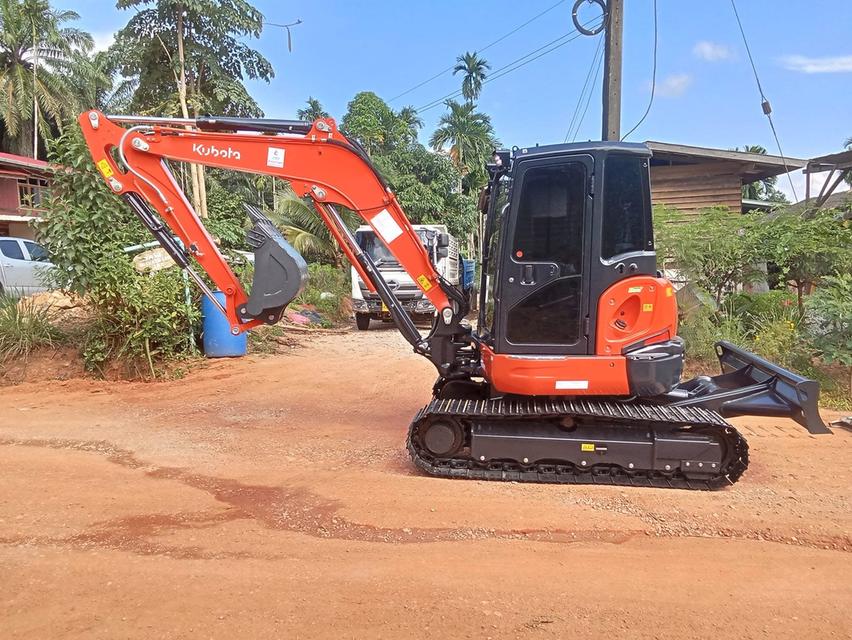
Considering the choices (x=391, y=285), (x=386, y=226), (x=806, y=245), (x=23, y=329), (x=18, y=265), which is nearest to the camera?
(x=386, y=226)

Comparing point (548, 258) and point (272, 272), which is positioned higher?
point (548, 258)

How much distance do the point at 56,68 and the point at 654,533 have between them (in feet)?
108

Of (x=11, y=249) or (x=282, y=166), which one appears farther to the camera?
(x=11, y=249)

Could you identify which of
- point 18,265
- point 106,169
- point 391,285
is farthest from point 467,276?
point 18,265

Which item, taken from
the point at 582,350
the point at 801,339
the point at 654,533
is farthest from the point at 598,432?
the point at 801,339

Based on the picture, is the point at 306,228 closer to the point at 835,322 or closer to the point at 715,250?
the point at 715,250

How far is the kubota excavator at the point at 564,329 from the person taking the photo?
4.27 meters

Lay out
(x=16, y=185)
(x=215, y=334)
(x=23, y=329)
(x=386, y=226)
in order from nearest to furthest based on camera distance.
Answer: (x=386, y=226) → (x=23, y=329) → (x=215, y=334) → (x=16, y=185)

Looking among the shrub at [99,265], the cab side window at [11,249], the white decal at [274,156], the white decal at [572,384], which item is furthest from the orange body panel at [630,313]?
the cab side window at [11,249]

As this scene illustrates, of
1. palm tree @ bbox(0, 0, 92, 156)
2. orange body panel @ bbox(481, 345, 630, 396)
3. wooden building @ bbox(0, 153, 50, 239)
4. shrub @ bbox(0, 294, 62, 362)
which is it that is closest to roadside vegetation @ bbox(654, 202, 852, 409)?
orange body panel @ bbox(481, 345, 630, 396)

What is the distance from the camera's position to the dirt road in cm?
268

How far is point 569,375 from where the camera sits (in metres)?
4.35

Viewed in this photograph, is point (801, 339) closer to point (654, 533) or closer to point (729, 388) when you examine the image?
point (729, 388)

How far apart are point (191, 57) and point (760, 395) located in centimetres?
1490
